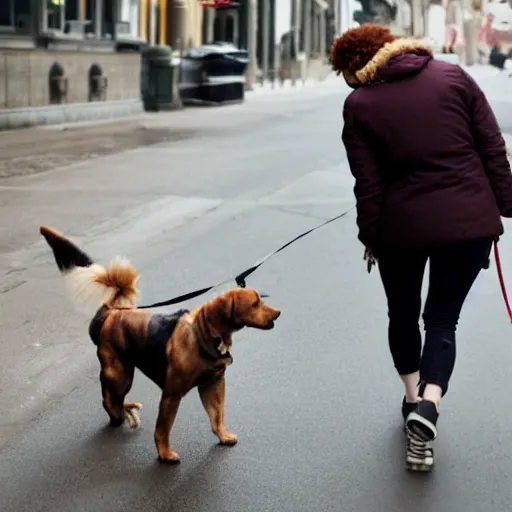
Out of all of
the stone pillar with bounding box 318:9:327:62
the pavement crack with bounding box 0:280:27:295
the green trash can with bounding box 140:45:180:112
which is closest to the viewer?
the pavement crack with bounding box 0:280:27:295

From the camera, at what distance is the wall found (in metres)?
20.9

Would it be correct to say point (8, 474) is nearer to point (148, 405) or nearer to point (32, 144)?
point (148, 405)

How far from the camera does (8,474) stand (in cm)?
398

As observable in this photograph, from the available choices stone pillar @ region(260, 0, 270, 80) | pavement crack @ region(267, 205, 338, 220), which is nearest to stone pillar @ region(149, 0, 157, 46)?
stone pillar @ region(260, 0, 270, 80)

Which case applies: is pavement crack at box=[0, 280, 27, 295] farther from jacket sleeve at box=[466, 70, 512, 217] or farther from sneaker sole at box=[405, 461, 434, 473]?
jacket sleeve at box=[466, 70, 512, 217]

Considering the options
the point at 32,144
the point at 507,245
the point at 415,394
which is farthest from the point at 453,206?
the point at 32,144

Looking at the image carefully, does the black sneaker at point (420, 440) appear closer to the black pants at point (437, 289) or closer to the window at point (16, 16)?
the black pants at point (437, 289)

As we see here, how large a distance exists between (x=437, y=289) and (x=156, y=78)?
25080mm

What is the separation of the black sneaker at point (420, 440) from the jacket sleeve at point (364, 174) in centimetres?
74

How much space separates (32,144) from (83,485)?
48.1ft

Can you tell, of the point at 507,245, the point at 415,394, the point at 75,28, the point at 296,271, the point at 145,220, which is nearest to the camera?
the point at 415,394

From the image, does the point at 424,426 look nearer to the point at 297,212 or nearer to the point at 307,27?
the point at 297,212

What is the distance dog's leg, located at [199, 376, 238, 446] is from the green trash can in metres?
24.8

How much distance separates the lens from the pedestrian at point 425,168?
3.95 metres
